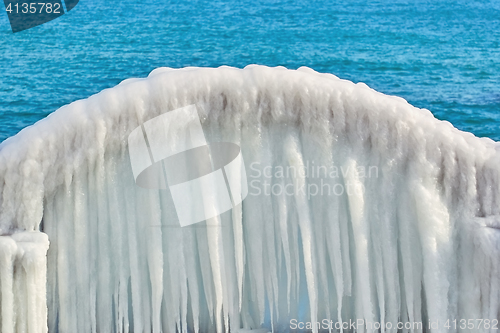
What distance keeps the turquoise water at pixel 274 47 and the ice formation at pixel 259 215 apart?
1645 centimetres

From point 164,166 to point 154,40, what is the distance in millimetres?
27081

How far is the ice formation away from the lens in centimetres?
320

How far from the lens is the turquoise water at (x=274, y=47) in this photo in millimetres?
21828

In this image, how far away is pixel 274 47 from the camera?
28.2 meters

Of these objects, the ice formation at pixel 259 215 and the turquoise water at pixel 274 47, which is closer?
the ice formation at pixel 259 215

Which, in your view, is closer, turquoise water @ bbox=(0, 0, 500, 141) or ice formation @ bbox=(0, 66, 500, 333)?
ice formation @ bbox=(0, 66, 500, 333)

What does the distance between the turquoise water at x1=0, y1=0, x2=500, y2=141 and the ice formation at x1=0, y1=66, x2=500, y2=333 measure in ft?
54.0

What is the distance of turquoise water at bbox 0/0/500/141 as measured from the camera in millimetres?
21828

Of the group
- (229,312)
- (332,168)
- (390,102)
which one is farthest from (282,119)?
(229,312)

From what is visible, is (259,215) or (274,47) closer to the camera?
(259,215)

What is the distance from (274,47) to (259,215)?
84.2 feet

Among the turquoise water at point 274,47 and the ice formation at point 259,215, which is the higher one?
the turquoise water at point 274,47

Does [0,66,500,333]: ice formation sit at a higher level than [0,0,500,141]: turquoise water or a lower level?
lower

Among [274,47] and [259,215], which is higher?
[274,47]
